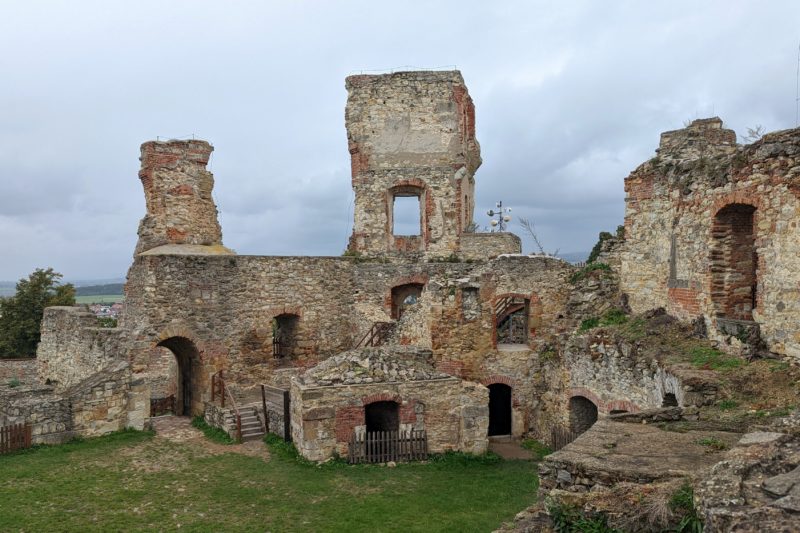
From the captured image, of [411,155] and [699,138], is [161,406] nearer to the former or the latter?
[411,155]

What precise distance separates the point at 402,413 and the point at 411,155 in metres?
10.2

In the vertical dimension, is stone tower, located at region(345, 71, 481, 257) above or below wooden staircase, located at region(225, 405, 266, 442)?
above

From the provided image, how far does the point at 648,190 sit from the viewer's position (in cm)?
1284

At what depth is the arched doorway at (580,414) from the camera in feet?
45.9

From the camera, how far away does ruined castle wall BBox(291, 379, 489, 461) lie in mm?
12469

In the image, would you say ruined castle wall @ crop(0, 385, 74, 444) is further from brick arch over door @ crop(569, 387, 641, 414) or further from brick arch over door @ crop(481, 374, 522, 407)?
brick arch over door @ crop(569, 387, 641, 414)

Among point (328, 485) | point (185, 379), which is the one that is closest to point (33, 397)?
point (185, 379)

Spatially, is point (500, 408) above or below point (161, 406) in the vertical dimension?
below

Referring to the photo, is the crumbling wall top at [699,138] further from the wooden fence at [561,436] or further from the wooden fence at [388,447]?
the wooden fence at [388,447]

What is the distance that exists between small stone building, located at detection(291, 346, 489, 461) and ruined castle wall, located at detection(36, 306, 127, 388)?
5.74 metres

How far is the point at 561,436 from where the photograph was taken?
14094mm

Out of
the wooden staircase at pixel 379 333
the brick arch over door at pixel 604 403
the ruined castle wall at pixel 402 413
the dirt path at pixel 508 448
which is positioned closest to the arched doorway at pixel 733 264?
the brick arch over door at pixel 604 403

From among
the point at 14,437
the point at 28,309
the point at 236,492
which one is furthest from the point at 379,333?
the point at 28,309

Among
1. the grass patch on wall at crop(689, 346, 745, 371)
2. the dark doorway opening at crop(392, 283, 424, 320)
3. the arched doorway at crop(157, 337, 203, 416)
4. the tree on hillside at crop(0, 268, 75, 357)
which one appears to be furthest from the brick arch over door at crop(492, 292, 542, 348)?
the tree on hillside at crop(0, 268, 75, 357)
